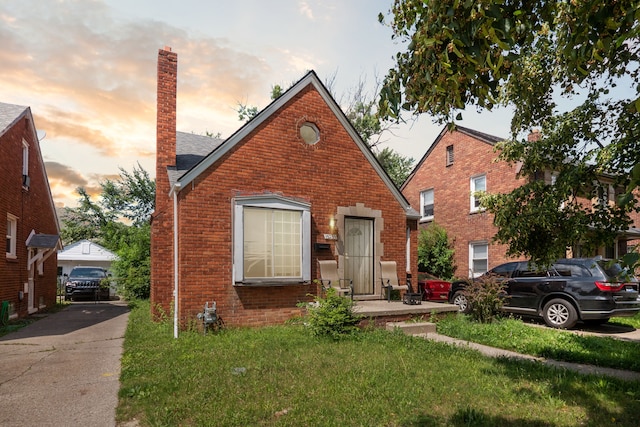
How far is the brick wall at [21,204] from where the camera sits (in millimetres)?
11695

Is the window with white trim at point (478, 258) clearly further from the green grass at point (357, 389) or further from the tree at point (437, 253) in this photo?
the green grass at point (357, 389)

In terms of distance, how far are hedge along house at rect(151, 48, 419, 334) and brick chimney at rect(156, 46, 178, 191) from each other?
3 centimetres

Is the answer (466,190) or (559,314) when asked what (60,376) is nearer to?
(559,314)

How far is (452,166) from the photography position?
21.5 meters

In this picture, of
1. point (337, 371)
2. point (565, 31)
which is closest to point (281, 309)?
point (337, 371)

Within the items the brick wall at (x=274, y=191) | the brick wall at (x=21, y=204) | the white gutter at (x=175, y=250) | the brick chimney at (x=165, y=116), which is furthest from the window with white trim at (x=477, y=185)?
the brick wall at (x=21, y=204)

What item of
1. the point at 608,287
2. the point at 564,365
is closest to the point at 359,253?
the point at 564,365

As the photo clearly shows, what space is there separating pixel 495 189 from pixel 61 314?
18799 mm

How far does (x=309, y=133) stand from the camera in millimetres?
11148

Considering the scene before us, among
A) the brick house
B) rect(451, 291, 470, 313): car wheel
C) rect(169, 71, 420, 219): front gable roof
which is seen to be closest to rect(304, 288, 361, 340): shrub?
rect(169, 71, 420, 219): front gable roof

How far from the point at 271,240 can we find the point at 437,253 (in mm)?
13060

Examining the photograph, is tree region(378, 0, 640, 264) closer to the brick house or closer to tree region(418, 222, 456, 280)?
the brick house

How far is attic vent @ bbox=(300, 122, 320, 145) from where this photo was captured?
11031mm

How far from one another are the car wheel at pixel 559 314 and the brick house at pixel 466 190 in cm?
695
